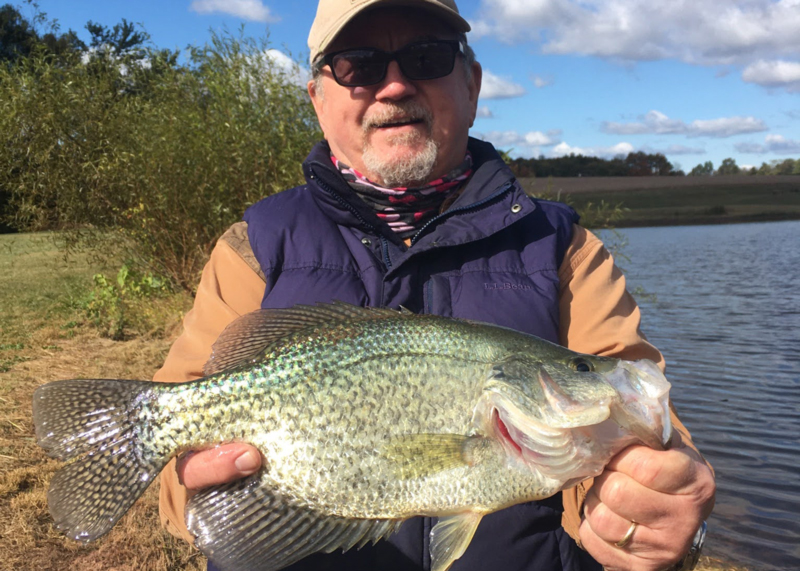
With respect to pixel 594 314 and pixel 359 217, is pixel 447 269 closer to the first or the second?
pixel 359 217

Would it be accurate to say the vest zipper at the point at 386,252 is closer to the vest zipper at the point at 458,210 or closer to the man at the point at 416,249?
the man at the point at 416,249

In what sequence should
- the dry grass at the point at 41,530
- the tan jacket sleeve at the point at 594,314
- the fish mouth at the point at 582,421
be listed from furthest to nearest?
the dry grass at the point at 41,530, the tan jacket sleeve at the point at 594,314, the fish mouth at the point at 582,421

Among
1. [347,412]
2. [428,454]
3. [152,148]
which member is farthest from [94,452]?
[152,148]

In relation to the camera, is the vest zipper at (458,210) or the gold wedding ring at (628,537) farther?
the vest zipper at (458,210)

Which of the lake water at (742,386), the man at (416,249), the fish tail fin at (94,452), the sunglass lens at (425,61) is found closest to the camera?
the fish tail fin at (94,452)

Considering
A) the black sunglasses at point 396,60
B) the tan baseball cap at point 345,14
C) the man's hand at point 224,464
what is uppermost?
the tan baseball cap at point 345,14

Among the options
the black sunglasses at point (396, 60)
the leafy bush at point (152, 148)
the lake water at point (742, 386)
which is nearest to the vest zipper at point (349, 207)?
the black sunglasses at point (396, 60)

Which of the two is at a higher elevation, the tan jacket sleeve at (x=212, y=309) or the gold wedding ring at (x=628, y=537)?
the tan jacket sleeve at (x=212, y=309)

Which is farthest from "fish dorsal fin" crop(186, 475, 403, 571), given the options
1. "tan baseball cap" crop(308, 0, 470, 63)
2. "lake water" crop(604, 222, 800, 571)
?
"lake water" crop(604, 222, 800, 571)
